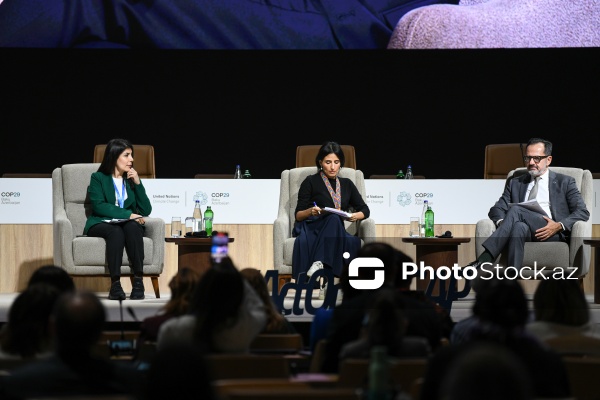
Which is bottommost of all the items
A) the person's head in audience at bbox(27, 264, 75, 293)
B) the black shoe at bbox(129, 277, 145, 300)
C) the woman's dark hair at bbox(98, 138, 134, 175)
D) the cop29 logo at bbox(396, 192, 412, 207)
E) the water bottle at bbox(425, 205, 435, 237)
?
the black shoe at bbox(129, 277, 145, 300)

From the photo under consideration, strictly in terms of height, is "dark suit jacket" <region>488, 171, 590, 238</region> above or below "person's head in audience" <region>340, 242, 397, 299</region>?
above

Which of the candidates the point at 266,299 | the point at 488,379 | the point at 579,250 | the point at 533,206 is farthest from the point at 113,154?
the point at 488,379

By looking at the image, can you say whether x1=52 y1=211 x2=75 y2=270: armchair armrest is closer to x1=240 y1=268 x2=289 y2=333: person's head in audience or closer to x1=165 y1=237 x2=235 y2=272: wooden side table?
x1=165 y1=237 x2=235 y2=272: wooden side table

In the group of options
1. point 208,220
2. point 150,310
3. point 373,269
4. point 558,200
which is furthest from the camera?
point 208,220

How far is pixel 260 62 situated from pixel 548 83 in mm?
2903

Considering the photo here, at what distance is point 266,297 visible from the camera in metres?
3.75

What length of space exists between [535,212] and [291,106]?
14.0 ft

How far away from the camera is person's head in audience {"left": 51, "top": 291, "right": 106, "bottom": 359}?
2385mm

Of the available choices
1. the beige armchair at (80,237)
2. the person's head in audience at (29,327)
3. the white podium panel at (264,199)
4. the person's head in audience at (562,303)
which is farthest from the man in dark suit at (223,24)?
the person's head in audience at (29,327)

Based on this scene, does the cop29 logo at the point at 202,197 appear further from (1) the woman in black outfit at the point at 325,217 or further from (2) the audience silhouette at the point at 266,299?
(2) the audience silhouette at the point at 266,299

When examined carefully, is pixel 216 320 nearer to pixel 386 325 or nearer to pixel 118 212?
pixel 386 325

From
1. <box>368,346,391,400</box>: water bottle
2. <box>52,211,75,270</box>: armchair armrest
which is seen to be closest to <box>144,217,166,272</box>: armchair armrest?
<box>52,211,75,270</box>: armchair armrest

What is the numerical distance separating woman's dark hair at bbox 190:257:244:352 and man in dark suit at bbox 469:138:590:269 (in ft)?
11.2

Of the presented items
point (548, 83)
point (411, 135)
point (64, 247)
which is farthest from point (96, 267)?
point (548, 83)
